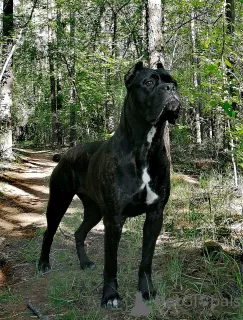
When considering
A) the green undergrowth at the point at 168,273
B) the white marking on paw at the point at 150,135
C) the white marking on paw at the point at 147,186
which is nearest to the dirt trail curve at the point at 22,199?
the green undergrowth at the point at 168,273

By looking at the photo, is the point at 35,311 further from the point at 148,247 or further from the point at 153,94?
the point at 153,94

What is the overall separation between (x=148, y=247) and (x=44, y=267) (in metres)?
1.69

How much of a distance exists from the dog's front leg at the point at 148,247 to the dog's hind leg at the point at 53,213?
1.28 m

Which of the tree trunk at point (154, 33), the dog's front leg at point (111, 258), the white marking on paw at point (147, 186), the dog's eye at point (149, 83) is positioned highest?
the tree trunk at point (154, 33)

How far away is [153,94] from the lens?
2.81 metres

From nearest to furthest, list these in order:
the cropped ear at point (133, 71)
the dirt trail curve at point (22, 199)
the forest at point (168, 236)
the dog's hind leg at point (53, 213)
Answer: the cropped ear at point (133, 71), the forest at point (168, 236), the dog's hind leg at point (53, 213), the dirt trail curve at point (22, 199)

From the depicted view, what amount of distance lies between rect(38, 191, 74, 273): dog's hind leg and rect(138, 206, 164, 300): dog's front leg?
128cm

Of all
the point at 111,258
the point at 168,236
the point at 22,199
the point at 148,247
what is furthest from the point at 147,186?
the point at 22,199

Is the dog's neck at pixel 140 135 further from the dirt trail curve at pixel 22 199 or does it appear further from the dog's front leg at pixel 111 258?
the dirt trail curve at pixel 22 199

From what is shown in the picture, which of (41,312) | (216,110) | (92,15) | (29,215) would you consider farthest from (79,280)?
→ (92,15)

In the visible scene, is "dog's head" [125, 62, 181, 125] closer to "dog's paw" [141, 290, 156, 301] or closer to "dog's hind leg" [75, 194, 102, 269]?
"dog's paw" [141, 290, 156, 301]

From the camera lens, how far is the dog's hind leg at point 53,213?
14.1 feet

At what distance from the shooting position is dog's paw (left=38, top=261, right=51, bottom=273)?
440cm

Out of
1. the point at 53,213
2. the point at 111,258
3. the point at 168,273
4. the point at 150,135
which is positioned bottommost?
the point at 168,273
